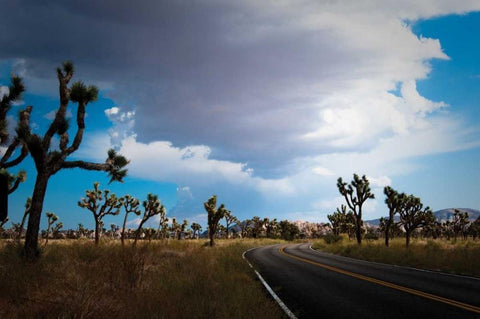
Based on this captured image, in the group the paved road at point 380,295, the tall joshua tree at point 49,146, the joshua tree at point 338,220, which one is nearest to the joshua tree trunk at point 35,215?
the tall joshua tree at point 49,146

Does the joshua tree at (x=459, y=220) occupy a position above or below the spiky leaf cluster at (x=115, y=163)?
below

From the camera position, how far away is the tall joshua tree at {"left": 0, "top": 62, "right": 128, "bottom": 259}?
42.1 ft

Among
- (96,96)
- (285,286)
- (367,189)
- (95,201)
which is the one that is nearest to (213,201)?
(95,201)

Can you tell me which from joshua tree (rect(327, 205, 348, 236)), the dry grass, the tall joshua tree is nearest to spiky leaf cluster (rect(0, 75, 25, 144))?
the tall joshua tree

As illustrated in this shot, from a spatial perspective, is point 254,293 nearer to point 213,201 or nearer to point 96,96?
point 96,96

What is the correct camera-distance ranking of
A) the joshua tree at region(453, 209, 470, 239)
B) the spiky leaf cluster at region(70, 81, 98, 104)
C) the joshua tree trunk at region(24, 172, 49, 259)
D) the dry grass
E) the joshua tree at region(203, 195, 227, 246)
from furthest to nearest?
the joshua tree at region(453, 209, 470, 239), the joshua tree at region(203, 195, 227, 246), the spiky leaf cluster at region(70, 81, 98, 104), the joshua tree trunk at region(24, 172, 49, 259), the dry grass

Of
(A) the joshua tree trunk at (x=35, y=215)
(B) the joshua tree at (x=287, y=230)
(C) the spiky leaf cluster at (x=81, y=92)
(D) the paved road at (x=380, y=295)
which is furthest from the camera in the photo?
(B) the joshua tree at (x=287, y=230)

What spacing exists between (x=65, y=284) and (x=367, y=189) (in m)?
36.3

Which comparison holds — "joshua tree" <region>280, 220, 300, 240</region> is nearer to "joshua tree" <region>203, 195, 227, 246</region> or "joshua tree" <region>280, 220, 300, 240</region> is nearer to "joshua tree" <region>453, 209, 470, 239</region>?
"joshua tree" <region>453, 209, 470, 239</region>

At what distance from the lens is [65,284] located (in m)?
6.18

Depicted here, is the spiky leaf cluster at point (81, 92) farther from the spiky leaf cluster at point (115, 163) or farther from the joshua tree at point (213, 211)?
the joshua tree at point (213, 211)

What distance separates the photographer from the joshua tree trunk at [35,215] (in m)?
12.1

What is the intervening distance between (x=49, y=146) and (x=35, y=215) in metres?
2.97

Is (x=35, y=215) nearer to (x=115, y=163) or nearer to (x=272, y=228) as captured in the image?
(x=115, y=163)
